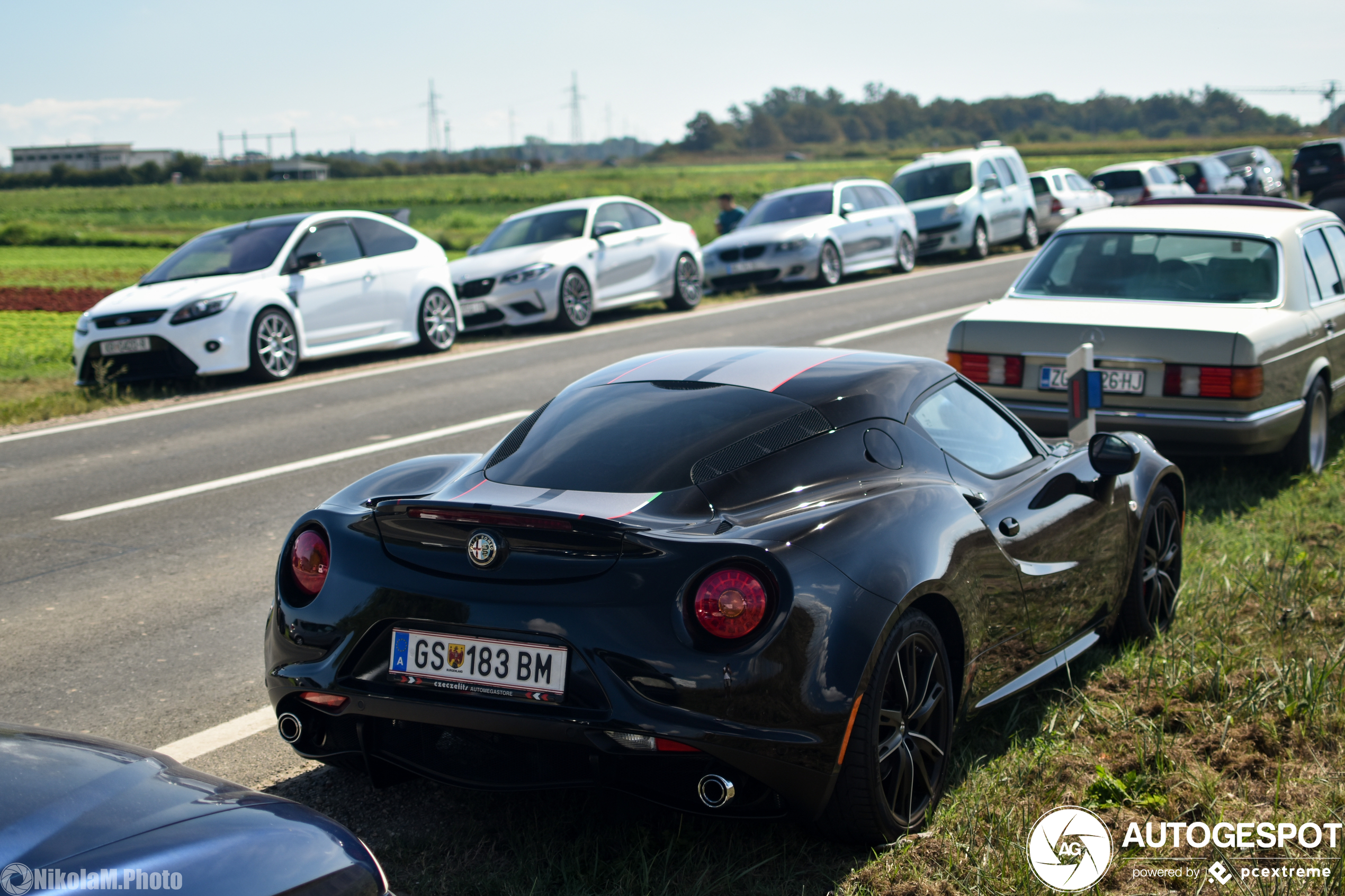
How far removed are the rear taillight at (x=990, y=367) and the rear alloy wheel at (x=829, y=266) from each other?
13.7 m

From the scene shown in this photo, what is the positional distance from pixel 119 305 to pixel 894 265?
15.0 m

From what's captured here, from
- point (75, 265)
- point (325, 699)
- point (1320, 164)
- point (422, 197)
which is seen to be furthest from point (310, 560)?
Answer: point (422, 197)

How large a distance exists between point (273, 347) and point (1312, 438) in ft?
32.6

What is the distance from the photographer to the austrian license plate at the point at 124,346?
12.6 m

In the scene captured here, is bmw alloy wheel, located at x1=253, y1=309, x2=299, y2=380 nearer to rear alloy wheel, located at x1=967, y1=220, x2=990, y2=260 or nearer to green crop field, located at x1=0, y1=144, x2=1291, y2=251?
rear alloy wheel, located at x1=967, y1=220, x2=990, y2=260

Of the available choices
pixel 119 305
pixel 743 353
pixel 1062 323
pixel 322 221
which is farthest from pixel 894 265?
pixel 743 353

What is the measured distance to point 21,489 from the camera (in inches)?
336

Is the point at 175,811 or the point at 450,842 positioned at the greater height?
the point at 175,811

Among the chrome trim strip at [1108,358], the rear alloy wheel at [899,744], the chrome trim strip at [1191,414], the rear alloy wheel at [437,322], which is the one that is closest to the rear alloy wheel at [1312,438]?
the chrome trim strip at [1191,414]

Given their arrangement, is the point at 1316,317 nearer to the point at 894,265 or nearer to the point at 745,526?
the point at 745,526

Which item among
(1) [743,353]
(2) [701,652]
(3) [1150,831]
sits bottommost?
(3) [1150,831]

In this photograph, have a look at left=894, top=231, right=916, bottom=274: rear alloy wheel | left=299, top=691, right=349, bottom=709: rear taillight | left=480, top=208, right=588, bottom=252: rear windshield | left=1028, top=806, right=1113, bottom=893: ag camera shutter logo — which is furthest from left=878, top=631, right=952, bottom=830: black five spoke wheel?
left=894, top=231, right=916, bottom=274: rear alloy wheel

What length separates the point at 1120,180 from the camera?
32.2 meters

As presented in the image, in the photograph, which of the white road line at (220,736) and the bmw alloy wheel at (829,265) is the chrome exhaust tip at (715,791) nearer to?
the white road line at (220,736)
